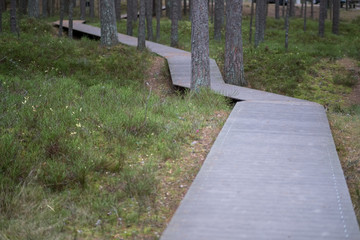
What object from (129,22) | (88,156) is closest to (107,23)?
(129,22)

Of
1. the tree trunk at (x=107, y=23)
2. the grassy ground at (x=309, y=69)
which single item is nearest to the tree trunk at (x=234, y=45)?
the grassy ground at (x=309, y=69)

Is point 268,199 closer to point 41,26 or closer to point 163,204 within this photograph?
point 163,204

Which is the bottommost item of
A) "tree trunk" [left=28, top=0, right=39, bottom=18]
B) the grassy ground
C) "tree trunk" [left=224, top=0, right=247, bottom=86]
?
the grassy ground

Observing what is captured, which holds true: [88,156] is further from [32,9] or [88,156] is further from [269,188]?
[32,9]

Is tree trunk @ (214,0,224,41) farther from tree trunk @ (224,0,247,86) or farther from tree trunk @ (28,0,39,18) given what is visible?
tree trunk @ (28,0,39,18)

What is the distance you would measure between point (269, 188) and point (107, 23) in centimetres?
1446

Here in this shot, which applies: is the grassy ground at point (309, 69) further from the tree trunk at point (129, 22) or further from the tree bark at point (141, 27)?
the tree bark at point (141, 27)

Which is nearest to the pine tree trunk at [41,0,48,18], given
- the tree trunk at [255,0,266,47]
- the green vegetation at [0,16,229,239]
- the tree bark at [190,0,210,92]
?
the tree trunk at [255,0,266,47]

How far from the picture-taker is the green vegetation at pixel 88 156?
4.79 meters

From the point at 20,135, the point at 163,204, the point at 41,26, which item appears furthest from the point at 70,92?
the point at 41,26

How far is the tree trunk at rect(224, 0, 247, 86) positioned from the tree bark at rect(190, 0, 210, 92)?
122 inches

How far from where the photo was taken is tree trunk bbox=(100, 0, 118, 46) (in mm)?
18359

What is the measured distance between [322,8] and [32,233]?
27.4 metres

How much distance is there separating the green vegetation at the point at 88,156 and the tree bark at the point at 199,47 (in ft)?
3.22
